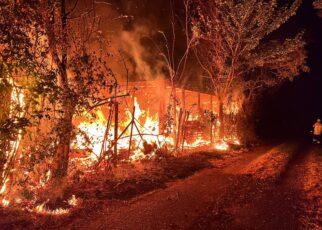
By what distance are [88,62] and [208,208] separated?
5.02 m

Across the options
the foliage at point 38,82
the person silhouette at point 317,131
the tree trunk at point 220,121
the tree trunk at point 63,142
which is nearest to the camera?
the foliage at point 38,82

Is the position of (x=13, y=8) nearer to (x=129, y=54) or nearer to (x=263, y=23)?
(x=129, y=54)

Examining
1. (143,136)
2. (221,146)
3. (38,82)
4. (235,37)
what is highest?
(235,37)

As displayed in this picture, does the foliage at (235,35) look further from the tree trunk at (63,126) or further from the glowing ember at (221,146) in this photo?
the tree trunk at (63,126)

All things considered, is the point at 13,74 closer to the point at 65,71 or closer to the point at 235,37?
the point at 65,71

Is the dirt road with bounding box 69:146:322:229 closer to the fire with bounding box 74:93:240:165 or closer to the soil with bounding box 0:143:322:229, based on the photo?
the soil with bounding box 0:143:322:229

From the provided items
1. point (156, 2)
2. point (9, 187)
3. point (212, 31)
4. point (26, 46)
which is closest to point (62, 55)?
point (26, 46)

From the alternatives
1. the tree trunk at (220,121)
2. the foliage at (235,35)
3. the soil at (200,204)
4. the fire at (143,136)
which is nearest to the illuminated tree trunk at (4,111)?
the soil at (200,204)

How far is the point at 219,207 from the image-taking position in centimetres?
793

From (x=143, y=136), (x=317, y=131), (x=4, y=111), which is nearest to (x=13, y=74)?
(x=4, y=111)

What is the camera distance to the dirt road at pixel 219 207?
6941mm

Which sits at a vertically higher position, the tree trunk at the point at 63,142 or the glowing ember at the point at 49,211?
the tree trunk at the point at 63,142

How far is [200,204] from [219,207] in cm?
47

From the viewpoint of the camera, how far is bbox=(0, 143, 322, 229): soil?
6.90m
